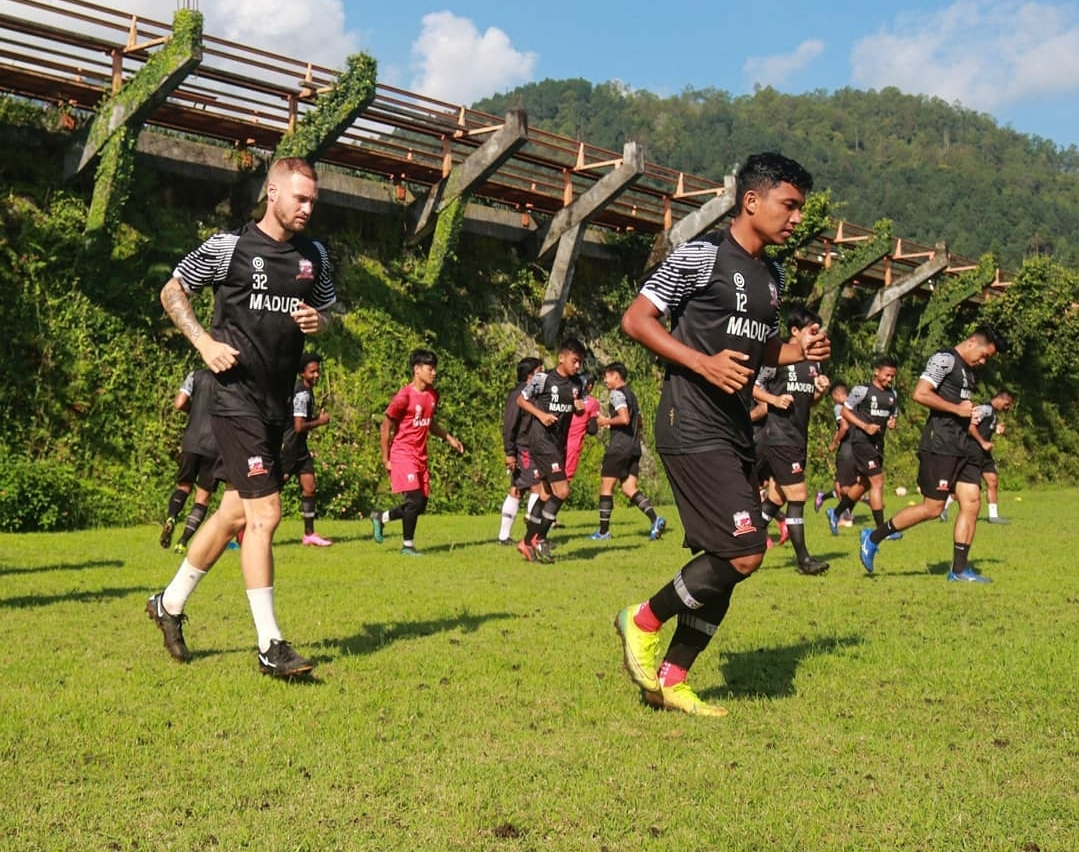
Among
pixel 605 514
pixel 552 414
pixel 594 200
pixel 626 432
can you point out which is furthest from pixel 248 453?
pixel 594 200

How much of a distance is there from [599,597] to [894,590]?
8.46ft

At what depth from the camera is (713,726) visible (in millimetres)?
5027

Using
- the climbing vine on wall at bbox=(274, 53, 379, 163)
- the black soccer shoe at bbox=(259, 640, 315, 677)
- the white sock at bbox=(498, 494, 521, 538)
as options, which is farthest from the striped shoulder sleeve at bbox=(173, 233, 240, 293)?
the climbing vine on wall at bbox=(274, 53, 379, 163)

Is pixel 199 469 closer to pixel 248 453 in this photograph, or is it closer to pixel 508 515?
pixel 508 515

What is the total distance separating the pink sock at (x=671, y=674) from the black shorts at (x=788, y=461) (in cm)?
678

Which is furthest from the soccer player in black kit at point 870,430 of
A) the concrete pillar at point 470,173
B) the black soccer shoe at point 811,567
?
the concrete pillar at point 470,173

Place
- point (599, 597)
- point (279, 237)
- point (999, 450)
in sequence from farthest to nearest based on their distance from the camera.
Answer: point (999, 450) → point (599, 597) → point (279, 237)

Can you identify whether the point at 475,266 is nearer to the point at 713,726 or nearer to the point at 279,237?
Result: the point at 279,237

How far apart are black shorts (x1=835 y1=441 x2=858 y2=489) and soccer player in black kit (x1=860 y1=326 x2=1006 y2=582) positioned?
6.05 m

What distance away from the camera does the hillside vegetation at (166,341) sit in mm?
16062

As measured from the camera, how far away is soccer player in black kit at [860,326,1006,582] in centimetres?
1054

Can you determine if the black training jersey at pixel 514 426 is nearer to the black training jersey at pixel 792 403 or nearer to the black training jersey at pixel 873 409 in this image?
the black training jersey at pixel 792 403

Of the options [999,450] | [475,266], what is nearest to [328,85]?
[475,266]

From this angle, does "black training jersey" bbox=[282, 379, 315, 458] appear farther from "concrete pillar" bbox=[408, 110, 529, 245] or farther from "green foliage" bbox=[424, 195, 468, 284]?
"concrete pillar" bbox=[408, 110, 529, 245]
